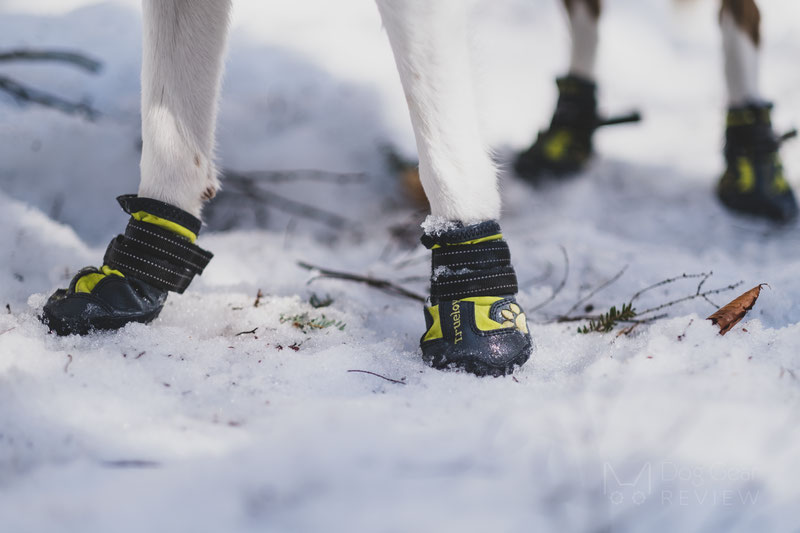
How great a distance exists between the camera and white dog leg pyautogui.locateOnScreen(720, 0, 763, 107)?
7.73 ft

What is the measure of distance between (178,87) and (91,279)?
40cm

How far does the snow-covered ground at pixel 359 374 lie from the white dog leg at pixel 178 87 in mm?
288

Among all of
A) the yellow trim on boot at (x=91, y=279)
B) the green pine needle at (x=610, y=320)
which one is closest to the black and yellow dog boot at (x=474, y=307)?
the green pine needle at (x=610, y=320)

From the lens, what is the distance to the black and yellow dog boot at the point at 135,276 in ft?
3.49

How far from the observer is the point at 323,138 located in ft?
8.61

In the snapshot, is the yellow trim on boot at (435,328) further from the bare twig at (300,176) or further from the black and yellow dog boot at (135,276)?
the bare twig at (300,176)

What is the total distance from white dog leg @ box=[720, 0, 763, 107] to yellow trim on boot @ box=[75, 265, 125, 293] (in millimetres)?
2355

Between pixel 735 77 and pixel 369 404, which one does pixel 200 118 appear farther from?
pixel 735 77

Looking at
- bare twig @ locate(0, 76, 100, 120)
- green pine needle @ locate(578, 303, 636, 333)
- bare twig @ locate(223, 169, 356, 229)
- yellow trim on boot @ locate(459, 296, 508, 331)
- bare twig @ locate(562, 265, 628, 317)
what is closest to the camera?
yellow trim on boot @ locate(459, 296, 508, 331)

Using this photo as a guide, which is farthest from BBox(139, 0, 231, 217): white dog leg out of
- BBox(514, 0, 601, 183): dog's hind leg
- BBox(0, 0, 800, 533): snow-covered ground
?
BBox(514, 0, 601, 183): dog's hind leg

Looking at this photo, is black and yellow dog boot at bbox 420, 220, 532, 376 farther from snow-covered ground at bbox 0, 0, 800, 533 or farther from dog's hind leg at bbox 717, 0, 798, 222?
dog's hind leg at bbox 717, 0, 798, 222

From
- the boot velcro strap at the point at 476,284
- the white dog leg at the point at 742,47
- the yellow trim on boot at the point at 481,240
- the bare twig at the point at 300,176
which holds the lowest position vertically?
the boot velcro strap at the point at 476,284

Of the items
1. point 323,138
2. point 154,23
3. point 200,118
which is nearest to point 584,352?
point 200,118

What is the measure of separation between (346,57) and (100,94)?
1.22 metres
